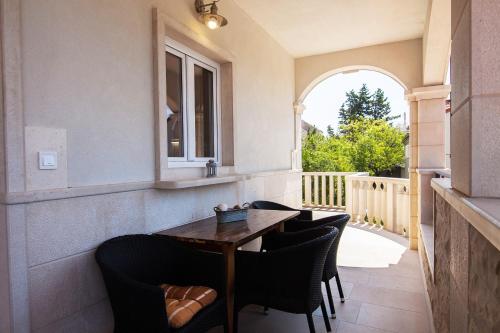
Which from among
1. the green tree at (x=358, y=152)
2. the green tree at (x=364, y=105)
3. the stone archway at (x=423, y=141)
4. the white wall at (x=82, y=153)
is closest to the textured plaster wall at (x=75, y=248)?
the white wall at (x=82, y=153)

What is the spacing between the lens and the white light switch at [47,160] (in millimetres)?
1667

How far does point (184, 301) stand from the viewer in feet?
5.91

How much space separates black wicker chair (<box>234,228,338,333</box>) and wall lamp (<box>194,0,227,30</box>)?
1.97m

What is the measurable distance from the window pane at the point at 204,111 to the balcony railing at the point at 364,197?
3413 millimetres

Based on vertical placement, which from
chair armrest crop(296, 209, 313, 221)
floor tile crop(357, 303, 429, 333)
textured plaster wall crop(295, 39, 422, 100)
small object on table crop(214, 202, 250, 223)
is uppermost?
textured plaster wall crop(295, 39, 422, 100)

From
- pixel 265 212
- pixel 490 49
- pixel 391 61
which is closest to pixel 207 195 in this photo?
pixel 265 212

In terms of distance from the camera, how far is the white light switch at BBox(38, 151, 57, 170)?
1.67 m

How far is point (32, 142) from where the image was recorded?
1641 millimetres

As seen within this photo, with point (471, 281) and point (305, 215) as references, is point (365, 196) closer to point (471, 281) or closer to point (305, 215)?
point (305, 215)

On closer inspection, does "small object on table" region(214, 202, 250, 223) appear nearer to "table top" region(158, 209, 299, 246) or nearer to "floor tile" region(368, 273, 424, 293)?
"table top" region(158, 209, 299, 246)

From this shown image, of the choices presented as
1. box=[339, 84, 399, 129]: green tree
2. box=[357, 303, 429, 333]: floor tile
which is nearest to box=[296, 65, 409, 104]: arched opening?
box=[357, 303, 429, 333]: floor tile

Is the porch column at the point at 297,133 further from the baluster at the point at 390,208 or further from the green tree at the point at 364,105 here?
the green tree at the point at 364,105

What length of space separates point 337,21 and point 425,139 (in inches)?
79.1

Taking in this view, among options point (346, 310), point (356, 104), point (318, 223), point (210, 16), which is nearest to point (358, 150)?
point (318, 223)
